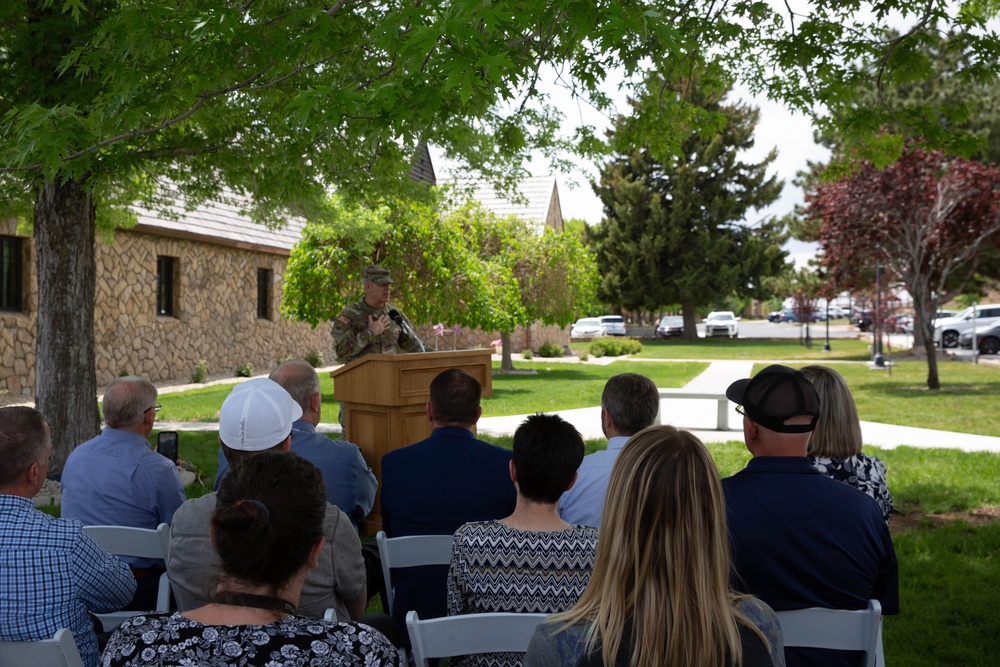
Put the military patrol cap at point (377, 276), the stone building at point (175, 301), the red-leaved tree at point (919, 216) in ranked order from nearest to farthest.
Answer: the military patrol cap at point (377, 276) → the stone building at point (175, 301) → the red-leaved tree at point (919, 216)

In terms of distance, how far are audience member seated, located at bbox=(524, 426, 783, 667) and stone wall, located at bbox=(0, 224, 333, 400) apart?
15.0 m

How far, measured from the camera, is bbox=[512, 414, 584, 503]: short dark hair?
9.11 ft

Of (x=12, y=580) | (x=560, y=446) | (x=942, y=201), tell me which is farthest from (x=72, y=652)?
(x=942, y=201)

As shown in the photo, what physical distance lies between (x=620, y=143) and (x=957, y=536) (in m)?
4.58

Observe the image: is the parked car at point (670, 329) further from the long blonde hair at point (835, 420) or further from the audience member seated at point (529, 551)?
the audience member seated at point (529, 551)

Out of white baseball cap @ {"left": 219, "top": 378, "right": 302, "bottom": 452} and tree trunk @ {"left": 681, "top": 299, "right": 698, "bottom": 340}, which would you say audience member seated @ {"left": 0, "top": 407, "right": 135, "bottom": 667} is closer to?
white baseball cap @ {"left": 219, "top": 378, "right": 302, "bottom": 452}

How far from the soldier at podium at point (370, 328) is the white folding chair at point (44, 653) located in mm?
4726

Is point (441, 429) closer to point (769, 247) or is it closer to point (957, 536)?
point (957, 536)

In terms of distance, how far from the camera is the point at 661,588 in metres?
1.80

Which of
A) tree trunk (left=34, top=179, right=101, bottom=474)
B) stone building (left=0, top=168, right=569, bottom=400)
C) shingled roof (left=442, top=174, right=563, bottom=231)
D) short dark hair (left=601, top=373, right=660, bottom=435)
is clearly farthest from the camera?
shingled roof (left=442, top=174, right=563, bottom=231)

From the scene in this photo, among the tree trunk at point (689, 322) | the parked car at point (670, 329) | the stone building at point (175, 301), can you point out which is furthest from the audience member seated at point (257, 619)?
the parked car at point (670, 329)

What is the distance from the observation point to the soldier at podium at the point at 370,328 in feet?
22.9

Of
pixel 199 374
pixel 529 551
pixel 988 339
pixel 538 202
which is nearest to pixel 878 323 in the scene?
pixel 988 339

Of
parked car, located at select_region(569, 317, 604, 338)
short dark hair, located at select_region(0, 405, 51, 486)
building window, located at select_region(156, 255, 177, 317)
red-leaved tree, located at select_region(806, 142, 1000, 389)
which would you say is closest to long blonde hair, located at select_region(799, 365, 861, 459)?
short dark hair, located at select_region(0, 405, 51, 486)
